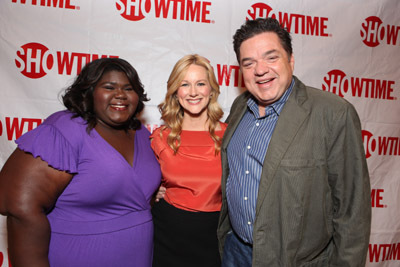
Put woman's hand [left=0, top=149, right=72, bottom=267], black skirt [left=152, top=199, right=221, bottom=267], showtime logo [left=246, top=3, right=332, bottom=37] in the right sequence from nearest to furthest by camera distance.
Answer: woman's hand [left=0, top=149, right=72, bottom=267]
black skirt [left=152, top=199, right=221, bottom=267]
showtime logo [left=246, top=3, right=332, bottom=37]

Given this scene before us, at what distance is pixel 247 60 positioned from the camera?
4.59ft

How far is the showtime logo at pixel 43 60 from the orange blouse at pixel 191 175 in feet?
2.87

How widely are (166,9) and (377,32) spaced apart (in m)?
1.70

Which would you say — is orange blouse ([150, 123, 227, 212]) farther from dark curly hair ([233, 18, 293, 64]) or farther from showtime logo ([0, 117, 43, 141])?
showtime logo ([0, 117, 43, 141])

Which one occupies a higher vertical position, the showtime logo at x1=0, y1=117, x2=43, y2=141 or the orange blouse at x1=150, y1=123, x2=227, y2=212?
the showtime logo at x1=0, y1=117, x2=43, y2=141

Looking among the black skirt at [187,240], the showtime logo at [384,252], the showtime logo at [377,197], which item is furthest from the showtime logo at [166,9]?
the showtime logo at [384,252]

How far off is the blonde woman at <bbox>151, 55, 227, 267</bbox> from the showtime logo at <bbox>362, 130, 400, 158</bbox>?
1344 millimetres

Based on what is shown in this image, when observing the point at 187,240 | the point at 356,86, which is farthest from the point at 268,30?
the point at 356,86

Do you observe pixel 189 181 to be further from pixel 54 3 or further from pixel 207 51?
pixel 54 3

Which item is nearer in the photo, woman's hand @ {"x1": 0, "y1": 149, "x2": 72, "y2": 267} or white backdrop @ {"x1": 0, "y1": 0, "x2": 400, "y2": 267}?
woman's hand @ {"x1": 0, "y1": 149, "x2": 72, "y2": 267}

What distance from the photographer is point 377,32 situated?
237 centimetres

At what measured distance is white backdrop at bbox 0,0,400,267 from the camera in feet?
6.55

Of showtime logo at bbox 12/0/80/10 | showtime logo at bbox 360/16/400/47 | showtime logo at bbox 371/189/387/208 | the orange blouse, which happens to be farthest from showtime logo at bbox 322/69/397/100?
showtime logo at bbox 12/0/80/10

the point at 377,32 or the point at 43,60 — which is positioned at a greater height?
the point at 377,32
